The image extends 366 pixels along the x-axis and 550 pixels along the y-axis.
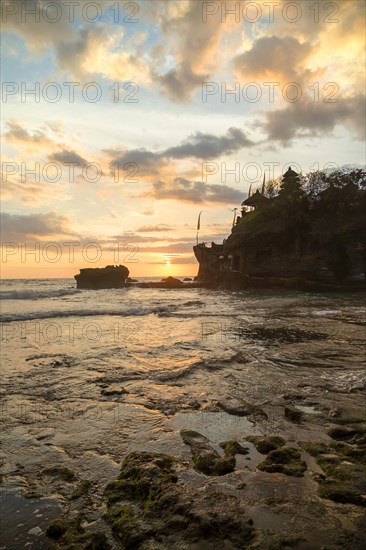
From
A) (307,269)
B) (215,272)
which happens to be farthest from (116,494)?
(215,272)

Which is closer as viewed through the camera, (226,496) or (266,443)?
(226,496)

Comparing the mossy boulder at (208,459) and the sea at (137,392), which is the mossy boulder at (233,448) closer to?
the mossy boulder at (208,459)

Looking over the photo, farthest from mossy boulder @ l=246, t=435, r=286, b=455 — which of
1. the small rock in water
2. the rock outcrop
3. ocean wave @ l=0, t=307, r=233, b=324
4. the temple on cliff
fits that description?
the rock outcrop

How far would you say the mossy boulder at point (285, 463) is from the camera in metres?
3.84

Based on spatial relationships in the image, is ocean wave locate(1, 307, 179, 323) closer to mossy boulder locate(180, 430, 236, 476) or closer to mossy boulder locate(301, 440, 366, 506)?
mossy boulder locate(180, 430, 236, 476)

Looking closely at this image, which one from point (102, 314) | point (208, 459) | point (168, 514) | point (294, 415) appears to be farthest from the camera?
point (102, 314)

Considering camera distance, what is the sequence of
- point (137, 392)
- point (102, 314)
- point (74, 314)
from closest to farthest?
point (137, 392) < point (74, 314) < point (102, 314)

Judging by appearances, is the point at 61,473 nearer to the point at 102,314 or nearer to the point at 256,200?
the point at 102,314

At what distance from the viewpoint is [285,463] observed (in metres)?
4.02

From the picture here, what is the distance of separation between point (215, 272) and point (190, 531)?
5715 centimetres

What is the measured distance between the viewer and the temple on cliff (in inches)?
1745

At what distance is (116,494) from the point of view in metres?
3.48

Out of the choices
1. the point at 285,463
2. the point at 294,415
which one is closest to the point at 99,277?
the point at 294,415

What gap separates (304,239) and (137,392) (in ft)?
145
